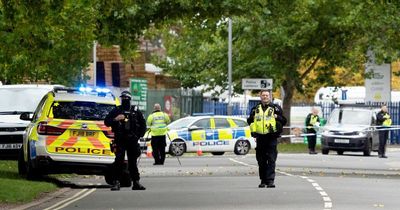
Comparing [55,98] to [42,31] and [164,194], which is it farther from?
[164,194]

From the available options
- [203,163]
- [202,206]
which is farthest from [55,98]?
[203,163]

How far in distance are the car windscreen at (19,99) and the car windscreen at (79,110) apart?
599 cm

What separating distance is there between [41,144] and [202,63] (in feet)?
110

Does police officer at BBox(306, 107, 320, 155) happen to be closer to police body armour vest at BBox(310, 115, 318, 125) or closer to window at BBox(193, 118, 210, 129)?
police body armour vest at BBox(310, 115, 318, 125)

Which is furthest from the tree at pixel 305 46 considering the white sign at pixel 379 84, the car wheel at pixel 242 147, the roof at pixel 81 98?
the roof at pixel 81 98

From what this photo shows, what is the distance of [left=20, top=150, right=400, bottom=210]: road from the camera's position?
16.5 meters

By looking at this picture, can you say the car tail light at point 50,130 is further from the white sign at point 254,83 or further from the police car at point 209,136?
the white sign at point 254,83

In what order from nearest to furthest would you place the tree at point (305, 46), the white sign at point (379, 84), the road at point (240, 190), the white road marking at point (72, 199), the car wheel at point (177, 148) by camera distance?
1. the road at point (240, 190)
2. the white road marking at point (72, 199)
3. the car wheel at point (177, 148)
4. the tree at point (305, 46)
5. the white sign at point (379, 84)

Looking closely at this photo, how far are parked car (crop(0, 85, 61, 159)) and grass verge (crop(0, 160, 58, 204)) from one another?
1.36 metres

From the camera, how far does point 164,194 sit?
18.7 m

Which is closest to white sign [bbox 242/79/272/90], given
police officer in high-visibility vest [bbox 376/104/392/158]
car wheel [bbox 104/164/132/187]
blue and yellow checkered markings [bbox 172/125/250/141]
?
blue and yellow checkered markings [bbox 172/125/250/141]

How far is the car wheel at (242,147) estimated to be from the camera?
38.6m

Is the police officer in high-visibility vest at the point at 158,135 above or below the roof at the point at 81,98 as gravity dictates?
below

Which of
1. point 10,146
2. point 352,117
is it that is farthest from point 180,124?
point 10,146
